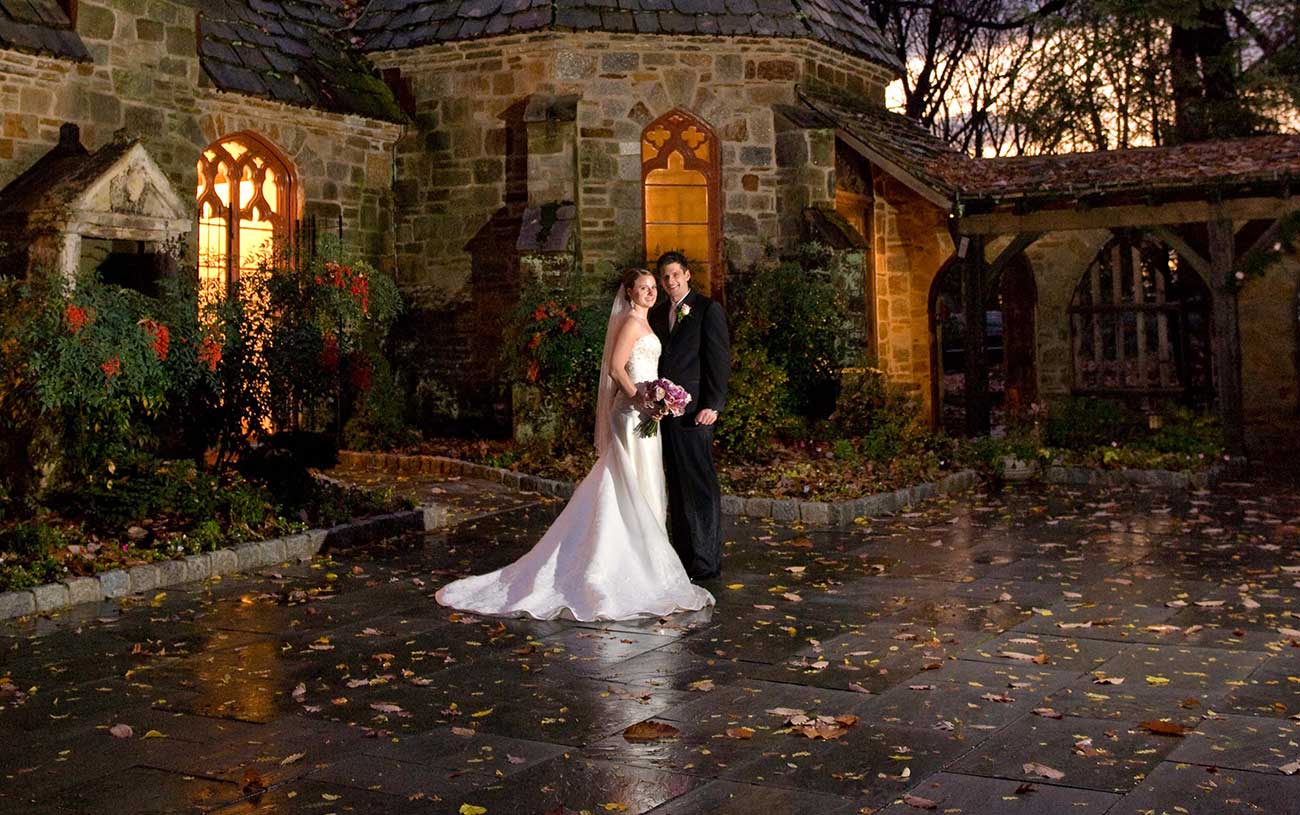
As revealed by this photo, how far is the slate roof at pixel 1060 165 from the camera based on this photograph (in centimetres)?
1499

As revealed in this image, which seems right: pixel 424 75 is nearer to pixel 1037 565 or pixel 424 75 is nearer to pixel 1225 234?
pixel 1225 234

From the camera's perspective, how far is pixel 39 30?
531 inches

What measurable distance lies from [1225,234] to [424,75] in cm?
995

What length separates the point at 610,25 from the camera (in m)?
17.4

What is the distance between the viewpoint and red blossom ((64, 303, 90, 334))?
9.38m

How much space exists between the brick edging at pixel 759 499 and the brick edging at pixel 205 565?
253cm

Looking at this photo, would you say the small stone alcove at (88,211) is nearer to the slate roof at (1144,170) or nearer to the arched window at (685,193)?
the arched window at (685,193)

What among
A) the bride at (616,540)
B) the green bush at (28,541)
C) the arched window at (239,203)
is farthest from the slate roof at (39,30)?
the bride at (616,540)

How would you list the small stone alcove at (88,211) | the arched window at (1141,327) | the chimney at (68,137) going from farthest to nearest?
the arched window at (1141,327)
the chimney at (68,137)
the small stone alcove at (88,211)

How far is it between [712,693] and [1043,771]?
163cm

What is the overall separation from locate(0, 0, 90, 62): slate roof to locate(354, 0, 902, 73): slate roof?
5312 millimetres

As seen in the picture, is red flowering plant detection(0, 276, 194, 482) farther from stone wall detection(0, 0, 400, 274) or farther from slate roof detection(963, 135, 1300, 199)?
slate roof detection(963, 135, 1300, 199)

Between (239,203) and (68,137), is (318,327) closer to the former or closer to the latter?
(68,137)

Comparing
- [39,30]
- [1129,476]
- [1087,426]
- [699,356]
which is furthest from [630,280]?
[1087,426]
